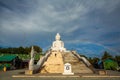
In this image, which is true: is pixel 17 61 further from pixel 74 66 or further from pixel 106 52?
pixel 106 52

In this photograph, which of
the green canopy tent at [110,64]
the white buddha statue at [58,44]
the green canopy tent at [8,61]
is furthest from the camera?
the white buddha statue at [58,44]

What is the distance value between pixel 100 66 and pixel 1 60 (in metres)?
22.2

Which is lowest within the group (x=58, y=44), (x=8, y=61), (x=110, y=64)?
(x=110, y=64)

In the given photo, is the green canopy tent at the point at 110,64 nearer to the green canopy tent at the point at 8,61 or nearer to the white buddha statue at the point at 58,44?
the white buddha statue at the point at 58,44

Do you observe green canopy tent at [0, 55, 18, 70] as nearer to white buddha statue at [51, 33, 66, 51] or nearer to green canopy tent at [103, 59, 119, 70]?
white buddha statue at [51, 33, 66, 51]

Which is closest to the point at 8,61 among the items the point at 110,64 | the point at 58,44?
the point at 58,44

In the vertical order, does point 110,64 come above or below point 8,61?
below

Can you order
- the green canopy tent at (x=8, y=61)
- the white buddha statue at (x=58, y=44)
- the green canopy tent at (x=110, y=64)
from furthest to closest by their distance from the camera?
the white buddha statue at (x=58, y=44)
the green canopy tent at (x=8, y=61)
the green canopy tent at (x=110, y=64)

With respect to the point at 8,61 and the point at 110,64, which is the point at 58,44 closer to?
the point at 8,61

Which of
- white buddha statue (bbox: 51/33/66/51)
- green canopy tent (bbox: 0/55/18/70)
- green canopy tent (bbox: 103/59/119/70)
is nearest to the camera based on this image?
green canopy tent (bbox: 103/59/119/70)

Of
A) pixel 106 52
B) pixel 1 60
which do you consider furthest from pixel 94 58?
pixel 1 60

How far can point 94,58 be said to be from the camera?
52312mm

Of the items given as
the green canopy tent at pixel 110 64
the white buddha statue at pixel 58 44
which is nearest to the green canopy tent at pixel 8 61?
the white buddha statue at pixel 58 44

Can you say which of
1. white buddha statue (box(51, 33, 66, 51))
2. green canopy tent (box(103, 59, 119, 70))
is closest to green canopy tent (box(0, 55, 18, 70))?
white buddha statue (box(51, 33, 66, 51))
